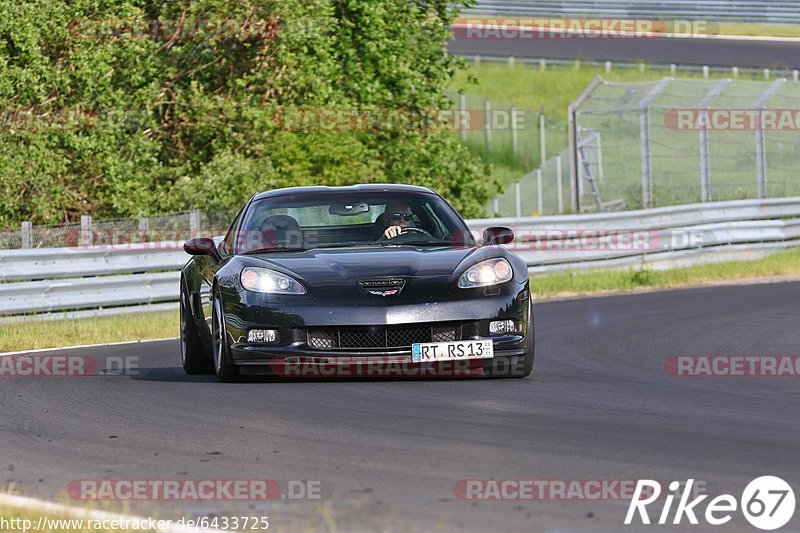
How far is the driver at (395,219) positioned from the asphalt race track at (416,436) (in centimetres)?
126

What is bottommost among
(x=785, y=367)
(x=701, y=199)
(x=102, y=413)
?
(x=701, y=199)

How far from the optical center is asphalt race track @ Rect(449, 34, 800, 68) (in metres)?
45.3

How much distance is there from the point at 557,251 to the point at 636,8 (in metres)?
28.4

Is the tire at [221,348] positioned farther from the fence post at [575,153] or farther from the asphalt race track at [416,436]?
the fence post at [575,153]

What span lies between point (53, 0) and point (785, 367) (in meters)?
16.7

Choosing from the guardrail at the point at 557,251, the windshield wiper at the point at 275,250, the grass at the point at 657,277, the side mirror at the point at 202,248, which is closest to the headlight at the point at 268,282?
the windshield wiper at the point at 275,250

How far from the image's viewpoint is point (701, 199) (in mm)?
26531

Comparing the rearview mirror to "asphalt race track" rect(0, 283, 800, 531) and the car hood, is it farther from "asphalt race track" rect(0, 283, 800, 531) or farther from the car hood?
"asphalt race track" rect(0, 283, 800, 531)

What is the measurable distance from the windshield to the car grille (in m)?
1.11

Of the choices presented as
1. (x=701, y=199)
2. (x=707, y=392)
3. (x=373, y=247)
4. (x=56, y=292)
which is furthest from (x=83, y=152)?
(x=707, y=392)

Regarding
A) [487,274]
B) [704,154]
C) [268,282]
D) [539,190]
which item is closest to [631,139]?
[539,190]

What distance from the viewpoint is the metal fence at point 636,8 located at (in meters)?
48.8

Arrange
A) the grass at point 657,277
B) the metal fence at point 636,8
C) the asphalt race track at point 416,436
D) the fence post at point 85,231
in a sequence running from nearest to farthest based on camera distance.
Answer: the asphalt race track at point 416,436
the fence post at point 85,231
the grass at point 657,277
the metal fence at point 636,8

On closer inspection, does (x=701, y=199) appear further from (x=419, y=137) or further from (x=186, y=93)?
(x=186, y=93)
